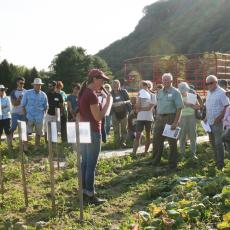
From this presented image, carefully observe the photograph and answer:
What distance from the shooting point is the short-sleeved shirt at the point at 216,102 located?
8.20m

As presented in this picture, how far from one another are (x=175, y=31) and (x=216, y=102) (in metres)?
101

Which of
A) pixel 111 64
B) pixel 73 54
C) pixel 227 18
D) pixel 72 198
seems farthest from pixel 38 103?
pixel 227 18

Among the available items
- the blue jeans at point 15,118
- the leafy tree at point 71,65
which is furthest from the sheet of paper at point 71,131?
the leafy tree at point 71,65

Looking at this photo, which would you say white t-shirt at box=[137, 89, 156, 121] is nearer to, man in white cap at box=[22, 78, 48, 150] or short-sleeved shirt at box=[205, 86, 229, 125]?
short-sleeved shirt at box=[205, 86, 229, 125]

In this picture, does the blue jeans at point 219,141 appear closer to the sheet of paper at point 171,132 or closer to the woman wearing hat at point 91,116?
the sheet of paper at point 171,132

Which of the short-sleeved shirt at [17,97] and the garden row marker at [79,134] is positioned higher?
the short-sleeved shirt at [17,97]

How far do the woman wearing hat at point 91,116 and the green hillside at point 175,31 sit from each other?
7208cm

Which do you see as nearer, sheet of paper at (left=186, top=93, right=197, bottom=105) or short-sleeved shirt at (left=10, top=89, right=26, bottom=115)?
sheet of paper at (left=186, top=93, right=197, bottom=105)

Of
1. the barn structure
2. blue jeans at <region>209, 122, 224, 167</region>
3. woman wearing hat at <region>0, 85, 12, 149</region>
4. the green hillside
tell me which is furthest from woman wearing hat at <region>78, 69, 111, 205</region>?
the green hillside

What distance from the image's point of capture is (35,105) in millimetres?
10953

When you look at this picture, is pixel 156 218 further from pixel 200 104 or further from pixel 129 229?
pixel 200 104

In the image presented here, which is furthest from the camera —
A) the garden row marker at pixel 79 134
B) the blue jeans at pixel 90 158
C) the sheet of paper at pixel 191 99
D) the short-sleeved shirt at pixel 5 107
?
the short-sleeved shirt at pixel 5 107

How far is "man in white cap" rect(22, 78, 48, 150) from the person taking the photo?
10930mm

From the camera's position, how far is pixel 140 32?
11525 cm
